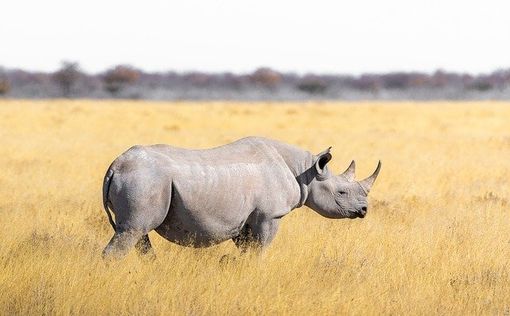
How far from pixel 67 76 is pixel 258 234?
82.9 meters

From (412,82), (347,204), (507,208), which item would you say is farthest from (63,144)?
(412,82)

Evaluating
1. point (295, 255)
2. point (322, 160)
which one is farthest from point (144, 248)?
point (322, 160)

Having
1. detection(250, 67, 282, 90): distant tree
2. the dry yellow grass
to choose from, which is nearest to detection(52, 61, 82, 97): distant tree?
detection(250, 67, 282, 90): distant tree

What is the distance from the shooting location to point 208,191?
746 centimetres

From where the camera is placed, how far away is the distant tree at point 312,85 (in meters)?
89.2

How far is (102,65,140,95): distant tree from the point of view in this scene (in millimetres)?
89375

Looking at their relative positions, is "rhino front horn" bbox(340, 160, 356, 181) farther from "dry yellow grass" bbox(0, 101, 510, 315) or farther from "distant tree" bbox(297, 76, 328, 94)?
"distant tree" bbox(297, 76, 328, 94)

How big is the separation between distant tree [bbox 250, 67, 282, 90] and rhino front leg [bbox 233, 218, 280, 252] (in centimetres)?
8749

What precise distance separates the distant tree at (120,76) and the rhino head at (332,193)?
80882 millimetres

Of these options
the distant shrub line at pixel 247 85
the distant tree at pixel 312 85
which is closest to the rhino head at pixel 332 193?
the distant shrub line at pixel 247 85

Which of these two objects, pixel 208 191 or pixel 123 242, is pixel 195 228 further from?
pixel 123 242

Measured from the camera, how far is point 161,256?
26.6 ft

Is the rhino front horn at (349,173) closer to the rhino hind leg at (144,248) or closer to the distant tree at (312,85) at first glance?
the rhino hind leg at (144,248)

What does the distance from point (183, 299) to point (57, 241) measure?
2.49 metres
